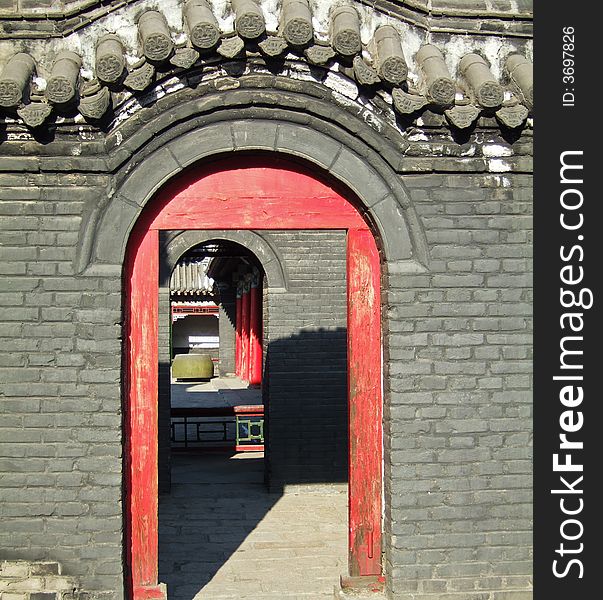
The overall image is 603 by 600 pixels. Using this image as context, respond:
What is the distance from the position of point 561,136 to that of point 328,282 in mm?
5456

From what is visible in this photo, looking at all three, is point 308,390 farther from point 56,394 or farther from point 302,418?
point 56,394

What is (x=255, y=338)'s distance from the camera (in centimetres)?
2255

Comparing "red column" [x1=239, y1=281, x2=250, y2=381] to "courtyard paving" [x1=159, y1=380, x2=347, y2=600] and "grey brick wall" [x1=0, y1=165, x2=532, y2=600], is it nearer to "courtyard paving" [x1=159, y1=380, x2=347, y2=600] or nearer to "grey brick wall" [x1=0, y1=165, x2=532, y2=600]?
"courtyard paving" [x1=159, y1=380, x2=347, y2=600]

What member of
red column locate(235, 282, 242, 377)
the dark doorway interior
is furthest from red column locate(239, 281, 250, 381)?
the dark doorway interior

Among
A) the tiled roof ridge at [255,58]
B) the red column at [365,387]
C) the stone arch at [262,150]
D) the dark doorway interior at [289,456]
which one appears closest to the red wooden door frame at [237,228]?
the red column at [365,387]

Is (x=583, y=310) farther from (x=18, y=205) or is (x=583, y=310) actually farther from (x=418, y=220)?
(x=18, y=205)

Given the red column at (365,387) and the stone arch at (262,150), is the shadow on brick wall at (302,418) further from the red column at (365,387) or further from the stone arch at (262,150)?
the stone arch at (262,150)

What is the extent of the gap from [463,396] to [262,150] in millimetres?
1949

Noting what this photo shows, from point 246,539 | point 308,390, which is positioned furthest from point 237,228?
point 308,390

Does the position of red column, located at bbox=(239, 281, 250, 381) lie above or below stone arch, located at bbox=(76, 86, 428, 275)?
below

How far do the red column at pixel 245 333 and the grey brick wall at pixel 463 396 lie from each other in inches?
749

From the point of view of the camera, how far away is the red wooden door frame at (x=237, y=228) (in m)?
5.19

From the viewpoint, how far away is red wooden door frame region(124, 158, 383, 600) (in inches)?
204

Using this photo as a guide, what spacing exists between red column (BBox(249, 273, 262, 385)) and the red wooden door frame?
15.5m
